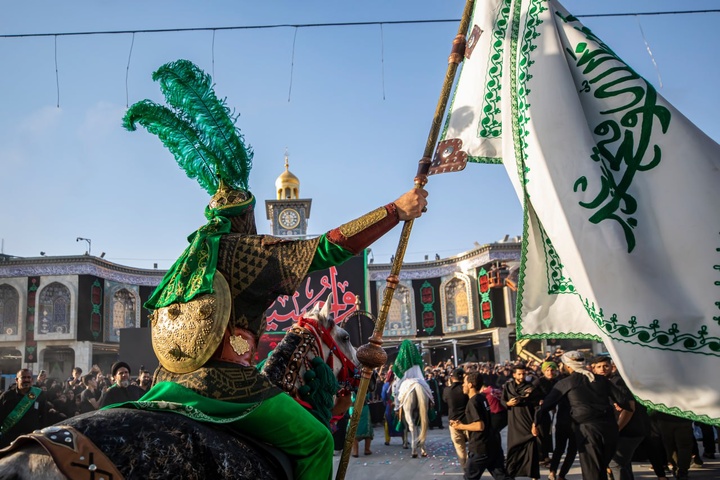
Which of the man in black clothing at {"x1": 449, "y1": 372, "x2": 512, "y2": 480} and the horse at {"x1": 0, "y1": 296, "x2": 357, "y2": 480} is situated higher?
the horse at {"x1": 0, "y1": 296, "x2": 357, "y2": 480}

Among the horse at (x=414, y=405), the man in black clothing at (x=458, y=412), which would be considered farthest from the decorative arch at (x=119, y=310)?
the man in black clothing at (x=458, y=412)

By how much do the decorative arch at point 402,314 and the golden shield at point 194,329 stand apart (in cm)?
3512

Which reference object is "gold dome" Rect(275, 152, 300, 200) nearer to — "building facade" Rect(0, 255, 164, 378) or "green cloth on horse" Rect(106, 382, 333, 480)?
"building facade" Rect(0, 255, 164, 378)

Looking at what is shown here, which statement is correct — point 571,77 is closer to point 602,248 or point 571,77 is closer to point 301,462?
point 602,248

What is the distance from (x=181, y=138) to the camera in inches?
134

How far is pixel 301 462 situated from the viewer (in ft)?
9.09

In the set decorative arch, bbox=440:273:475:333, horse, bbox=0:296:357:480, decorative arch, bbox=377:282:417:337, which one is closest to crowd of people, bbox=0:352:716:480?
horse, bbox=0:296:357:480

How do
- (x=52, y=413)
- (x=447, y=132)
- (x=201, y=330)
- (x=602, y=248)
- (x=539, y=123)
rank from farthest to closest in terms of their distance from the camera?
(x=52, y=413), (x=447, y=132), (x=539, y=123), (x=602, y=248), (x=201, y=330)

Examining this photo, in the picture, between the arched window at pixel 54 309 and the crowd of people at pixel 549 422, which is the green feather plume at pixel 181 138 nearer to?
the crowd of people at pixel 549 422

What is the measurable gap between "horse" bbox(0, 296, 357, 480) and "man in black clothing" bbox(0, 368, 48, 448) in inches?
296

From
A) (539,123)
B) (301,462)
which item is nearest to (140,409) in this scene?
(301,462)

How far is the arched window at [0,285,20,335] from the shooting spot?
32.4 m

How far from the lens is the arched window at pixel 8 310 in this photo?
32.4 metres

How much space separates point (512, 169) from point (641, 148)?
2.50 feet
